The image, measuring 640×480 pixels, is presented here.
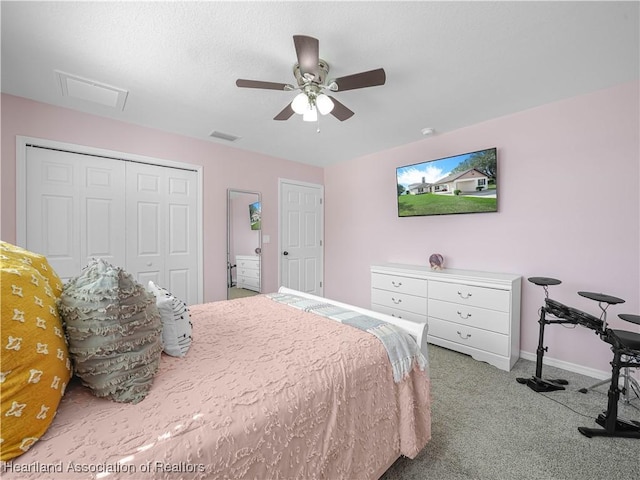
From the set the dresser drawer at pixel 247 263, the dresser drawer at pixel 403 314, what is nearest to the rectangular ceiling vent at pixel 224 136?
the dresser drawer at pixel 247 263

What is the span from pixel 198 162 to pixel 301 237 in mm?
1938

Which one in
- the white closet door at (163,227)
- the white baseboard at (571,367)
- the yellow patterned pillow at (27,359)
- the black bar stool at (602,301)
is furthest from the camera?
the white closet door at (163,227)

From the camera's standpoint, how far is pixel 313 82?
72.4 inches

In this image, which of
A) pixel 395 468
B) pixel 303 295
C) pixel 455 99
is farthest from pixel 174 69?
pixel 395 468

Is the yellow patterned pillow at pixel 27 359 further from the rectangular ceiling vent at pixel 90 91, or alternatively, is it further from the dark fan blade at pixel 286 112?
the rectangular ceiling vent at pixel 90 91

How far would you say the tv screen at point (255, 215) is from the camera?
156 inches

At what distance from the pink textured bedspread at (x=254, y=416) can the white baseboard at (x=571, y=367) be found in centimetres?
194

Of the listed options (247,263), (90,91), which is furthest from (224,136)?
(247,263)

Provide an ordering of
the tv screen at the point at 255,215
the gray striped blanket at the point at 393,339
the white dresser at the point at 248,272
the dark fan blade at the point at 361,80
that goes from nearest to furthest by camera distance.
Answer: the gray striped blanket at the point at 393,339
the dark fan blade at the point at 361,80
the white dresser at the point at 248,272
the tv screen at the point at 255,215

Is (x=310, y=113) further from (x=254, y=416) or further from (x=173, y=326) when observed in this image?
(x=254, y=416)

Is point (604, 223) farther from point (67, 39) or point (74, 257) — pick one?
point (74, 257)

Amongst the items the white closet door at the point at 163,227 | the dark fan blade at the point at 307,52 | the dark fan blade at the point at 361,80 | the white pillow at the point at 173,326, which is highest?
the dark fan blade at the point at 307,52

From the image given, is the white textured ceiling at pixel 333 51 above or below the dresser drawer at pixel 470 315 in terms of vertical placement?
above

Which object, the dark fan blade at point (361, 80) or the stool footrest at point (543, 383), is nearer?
the dark fan blade at point (361, 80)
